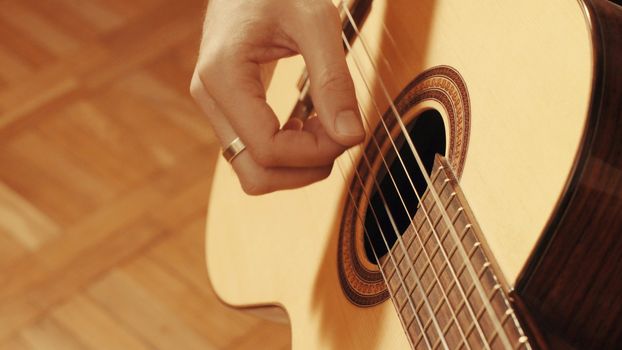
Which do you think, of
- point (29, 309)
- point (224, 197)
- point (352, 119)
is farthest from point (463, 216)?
point (29, 309)

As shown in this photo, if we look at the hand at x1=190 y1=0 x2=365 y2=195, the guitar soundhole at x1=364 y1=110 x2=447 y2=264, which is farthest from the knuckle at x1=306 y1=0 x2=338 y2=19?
the guitar soundhole at x1=364 y1=110 x2=447 y2=264

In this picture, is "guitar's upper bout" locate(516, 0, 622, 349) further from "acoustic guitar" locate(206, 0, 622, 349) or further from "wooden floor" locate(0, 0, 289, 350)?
"wooden floor" locate(0, 0, 289, 350)

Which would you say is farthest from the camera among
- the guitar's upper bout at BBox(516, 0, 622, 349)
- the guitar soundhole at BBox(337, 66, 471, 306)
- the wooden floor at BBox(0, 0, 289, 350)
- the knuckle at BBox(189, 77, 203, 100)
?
the wooden floor at BBox(0, 0, 289, 350)

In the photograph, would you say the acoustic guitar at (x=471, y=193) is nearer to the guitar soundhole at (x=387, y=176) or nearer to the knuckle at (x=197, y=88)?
the guitar soundhole at (x=387, y=176)

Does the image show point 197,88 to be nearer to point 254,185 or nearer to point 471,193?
point 254,185

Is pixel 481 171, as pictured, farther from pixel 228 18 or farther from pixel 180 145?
pixel 180 145

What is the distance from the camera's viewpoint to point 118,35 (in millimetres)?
1649

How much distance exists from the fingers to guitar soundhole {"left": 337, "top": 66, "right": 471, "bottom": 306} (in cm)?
4

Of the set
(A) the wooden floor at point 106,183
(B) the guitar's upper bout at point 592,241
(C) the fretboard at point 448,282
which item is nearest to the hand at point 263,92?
(C) the fretboard at point 448,282

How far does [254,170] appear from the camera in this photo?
28.2 inches

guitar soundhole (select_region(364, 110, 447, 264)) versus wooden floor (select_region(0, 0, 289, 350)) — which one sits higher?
guitar soundhole (select_region(364, 110, 447, 264))

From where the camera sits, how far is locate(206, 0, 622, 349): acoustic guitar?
48cm

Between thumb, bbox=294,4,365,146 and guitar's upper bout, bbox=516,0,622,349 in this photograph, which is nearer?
guitar's upper bout, bbox=516,0,622,349

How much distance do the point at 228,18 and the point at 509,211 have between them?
34cm
